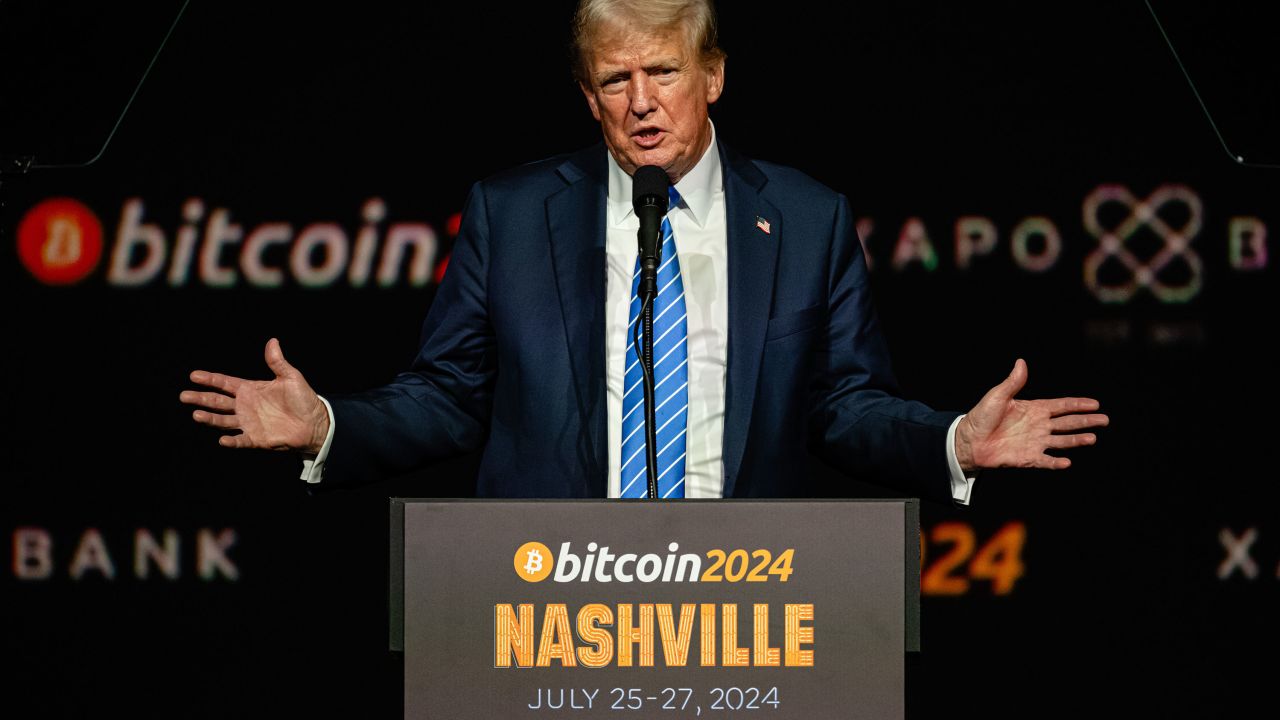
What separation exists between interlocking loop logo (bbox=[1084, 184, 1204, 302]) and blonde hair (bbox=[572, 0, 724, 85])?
5.02 ft

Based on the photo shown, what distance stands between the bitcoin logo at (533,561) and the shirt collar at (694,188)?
2.81 feet

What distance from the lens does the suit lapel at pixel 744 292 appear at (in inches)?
80.8

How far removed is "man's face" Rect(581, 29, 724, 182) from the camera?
6.92 ft

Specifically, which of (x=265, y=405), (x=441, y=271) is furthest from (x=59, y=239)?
(x=265, y=405)

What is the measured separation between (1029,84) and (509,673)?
2.36 metres

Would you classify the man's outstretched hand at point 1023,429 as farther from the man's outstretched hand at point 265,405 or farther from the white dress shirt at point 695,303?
the man's outstretched hand at point 265,405

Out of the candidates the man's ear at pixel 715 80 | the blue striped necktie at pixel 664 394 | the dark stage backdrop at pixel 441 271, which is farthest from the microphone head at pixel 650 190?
the dark stage backdrop at pixel 441 271

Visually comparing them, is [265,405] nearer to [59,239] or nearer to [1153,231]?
[59,239]

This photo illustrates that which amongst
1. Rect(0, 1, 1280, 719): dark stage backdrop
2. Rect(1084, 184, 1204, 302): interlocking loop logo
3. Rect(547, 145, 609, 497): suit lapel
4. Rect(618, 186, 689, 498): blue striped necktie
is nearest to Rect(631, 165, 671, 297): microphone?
Rect(618, 186, 689, 498): blue striped necktie

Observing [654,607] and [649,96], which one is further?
[649,96]

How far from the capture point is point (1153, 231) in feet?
11.1

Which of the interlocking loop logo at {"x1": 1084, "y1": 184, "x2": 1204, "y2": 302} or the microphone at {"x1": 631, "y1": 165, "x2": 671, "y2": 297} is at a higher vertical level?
the interlocking loop logo at {"x1": 1084, "y1": 184, "x2": 1204, "y2": 302}

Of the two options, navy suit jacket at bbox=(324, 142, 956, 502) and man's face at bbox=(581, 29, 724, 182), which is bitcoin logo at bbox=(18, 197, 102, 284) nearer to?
navy suit jacket at bbox=(324, 142, 956, 502)

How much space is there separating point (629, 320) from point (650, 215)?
385 millimetres
